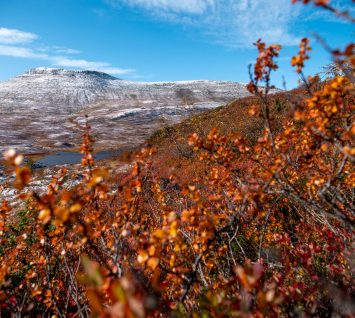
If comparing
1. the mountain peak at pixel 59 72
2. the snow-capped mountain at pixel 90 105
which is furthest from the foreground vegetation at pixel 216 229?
the mountain peak at pixel 59 72

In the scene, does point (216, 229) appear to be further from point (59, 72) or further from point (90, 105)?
point (59, 72)

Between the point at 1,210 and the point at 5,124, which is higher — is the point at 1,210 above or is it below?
above

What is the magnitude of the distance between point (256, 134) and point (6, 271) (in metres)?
18.7

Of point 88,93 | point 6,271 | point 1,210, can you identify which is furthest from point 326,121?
point 88,93

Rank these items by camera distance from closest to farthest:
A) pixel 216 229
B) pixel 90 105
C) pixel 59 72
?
1. pixel 216 229
2. pixel 90 105
3. pixel 59 72

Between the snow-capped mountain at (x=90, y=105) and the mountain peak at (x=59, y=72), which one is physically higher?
the mountain peak at (x=59, y=72)

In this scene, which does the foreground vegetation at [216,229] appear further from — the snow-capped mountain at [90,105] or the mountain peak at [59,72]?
the mountain peak at [59,72]

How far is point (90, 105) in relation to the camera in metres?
120

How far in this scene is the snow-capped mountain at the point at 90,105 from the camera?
2886 inches

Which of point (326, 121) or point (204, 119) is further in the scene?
point (204, 119)

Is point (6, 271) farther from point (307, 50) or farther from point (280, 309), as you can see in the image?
point (307, 50)

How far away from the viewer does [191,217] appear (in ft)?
9.27

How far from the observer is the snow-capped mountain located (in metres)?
73.3

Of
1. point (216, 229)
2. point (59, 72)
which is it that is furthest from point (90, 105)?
point (216, 229)
